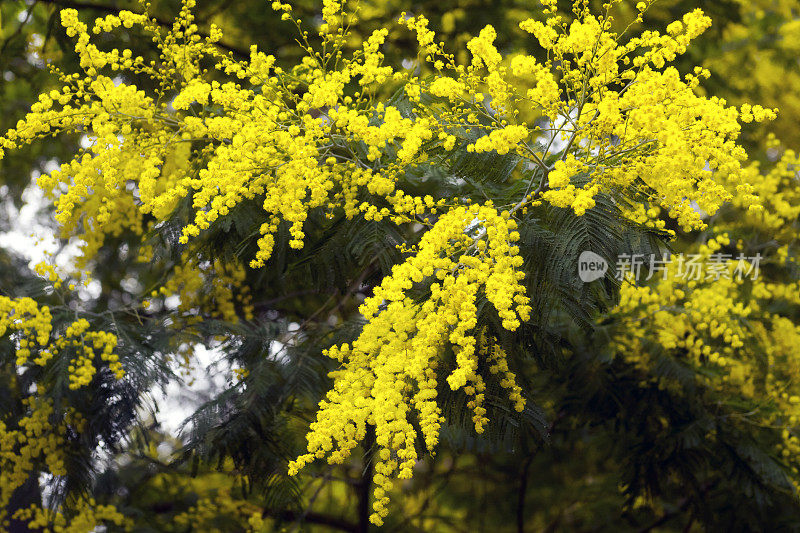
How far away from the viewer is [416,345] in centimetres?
262

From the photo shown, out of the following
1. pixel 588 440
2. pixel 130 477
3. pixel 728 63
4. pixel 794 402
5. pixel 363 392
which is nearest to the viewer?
pixel 363 392

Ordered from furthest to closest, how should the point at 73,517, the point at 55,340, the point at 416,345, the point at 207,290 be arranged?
the point at 73,517 < the point at 207,290 < the point at 55,340 < the point at 416,345

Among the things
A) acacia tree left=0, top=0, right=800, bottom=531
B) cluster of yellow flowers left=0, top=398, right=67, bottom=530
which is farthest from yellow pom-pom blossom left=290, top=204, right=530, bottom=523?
cluster of yellow flowers left=0, top=398, right=67, bottom=530

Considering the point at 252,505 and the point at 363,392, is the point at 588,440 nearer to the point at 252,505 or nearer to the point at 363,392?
the point at 252,505

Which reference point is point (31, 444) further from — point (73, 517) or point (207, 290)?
point (207, 290)

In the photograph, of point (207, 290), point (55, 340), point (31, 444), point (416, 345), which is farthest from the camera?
point (207, 290)

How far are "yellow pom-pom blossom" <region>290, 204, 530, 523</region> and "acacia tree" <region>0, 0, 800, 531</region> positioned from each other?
13mm

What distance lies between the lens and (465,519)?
822 centimetres

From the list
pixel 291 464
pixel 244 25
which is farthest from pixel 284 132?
pixel 244 25

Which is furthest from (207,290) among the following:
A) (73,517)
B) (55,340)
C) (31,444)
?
(73,517)

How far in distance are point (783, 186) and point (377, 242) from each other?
4.14 metres

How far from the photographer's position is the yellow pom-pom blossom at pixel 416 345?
2449 mm

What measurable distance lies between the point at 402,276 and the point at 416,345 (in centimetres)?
24

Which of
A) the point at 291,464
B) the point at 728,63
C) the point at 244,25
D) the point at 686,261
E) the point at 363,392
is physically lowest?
the point at 291,464
